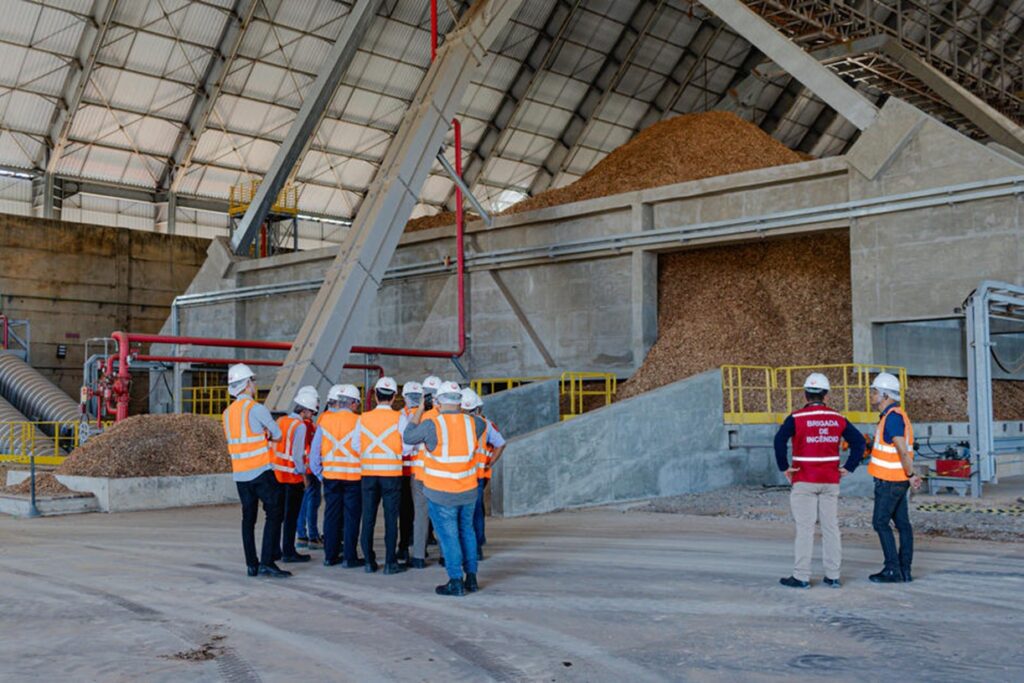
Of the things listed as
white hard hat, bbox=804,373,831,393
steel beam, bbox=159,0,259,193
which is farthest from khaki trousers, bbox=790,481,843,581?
steel beam, bbox=159,0,259,193

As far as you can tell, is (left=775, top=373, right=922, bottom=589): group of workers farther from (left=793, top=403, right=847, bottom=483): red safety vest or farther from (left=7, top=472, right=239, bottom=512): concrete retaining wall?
(left=7, top=472, right=239, bottom=512): concrete retaining wall

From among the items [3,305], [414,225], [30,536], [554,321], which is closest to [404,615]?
[30,536]

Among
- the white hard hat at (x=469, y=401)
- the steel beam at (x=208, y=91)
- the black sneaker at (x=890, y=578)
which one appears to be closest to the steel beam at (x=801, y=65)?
the black sneaker at (x=890, y=578)

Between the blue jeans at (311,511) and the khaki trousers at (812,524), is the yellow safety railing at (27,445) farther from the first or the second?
the khaki trousers at (812,524)

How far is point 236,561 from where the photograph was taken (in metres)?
10.4

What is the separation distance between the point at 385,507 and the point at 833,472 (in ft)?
13.6

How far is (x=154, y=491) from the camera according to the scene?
55.2 ft

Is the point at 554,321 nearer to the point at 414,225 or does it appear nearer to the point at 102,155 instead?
the point at 414,225

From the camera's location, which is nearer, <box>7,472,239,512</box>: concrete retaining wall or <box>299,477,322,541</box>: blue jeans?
<box>299,477,322,541</box>: blue jeans

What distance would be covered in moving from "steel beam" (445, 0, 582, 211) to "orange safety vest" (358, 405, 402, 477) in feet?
97.1

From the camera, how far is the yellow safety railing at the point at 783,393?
55.3 ft

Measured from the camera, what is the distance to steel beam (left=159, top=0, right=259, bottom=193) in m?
32.1

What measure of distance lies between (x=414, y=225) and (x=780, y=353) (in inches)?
481

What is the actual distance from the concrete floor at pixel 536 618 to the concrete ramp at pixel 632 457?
12.1ft
